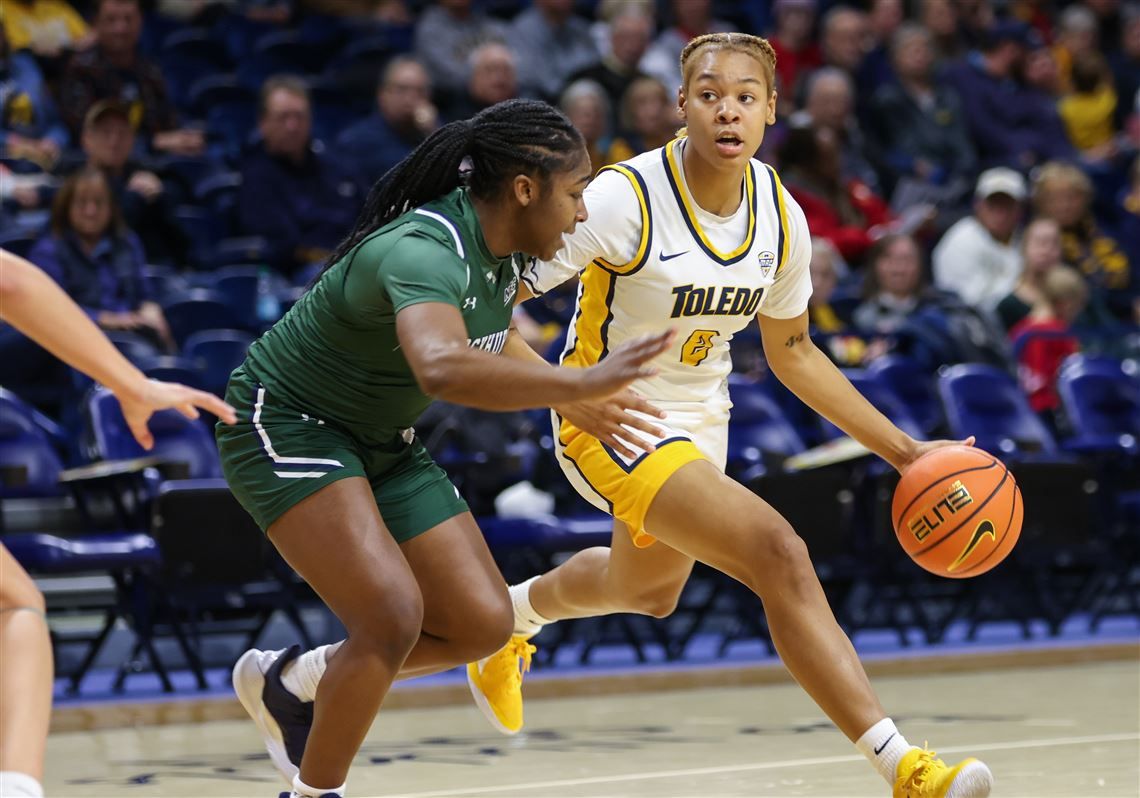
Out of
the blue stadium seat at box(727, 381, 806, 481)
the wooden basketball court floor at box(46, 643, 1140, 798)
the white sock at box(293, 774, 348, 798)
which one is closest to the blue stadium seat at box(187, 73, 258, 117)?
the blue stadium seat at box(727, 381, 806, 481)

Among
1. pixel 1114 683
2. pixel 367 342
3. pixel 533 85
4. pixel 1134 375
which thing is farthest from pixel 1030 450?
pixel 367 342

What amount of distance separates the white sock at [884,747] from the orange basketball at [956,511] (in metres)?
0.65

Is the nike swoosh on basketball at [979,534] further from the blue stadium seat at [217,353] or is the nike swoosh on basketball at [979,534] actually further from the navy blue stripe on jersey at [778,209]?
the blue stadium seat at [217,353]

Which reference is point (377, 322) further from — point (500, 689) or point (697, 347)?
point (500, 689)

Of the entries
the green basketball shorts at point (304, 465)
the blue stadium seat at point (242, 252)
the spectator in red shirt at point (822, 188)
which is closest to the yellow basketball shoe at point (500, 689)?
the green basketball shorts at point (304, 465)

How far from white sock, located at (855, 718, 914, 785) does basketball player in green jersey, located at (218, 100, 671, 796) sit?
86cm

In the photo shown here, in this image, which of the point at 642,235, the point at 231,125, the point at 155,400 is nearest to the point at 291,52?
the point at 231,125

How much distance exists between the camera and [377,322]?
3.82 m

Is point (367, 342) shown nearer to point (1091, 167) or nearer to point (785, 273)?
point (785, 273)

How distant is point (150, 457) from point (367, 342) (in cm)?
380

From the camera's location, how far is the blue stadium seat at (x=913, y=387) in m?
8.88

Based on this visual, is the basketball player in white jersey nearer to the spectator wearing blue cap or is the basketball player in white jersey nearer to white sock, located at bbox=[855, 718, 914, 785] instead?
white sock, located at bbox=[855, 718, 914, 785]

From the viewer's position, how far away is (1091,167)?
1237cm

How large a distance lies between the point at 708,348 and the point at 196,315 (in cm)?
450
